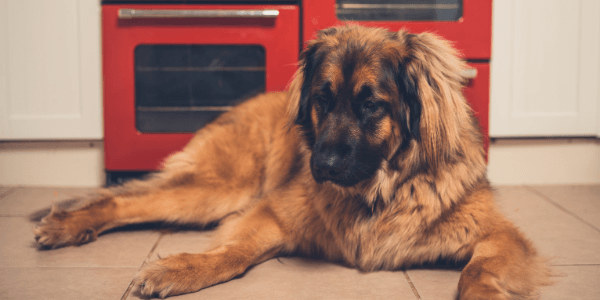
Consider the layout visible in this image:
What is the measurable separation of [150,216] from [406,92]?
1.11 m

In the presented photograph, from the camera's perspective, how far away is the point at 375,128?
1.55m

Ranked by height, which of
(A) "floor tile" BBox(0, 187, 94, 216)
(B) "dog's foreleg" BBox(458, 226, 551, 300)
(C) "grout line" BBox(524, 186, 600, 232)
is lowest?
(C) "grout line" BBox(524, 186, 600, 232)

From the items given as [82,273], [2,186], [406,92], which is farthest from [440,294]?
[2,186]

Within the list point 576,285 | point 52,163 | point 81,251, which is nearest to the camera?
point 576,285

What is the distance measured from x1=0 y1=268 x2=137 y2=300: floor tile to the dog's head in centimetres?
69

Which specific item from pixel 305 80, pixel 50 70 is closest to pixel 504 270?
pixel 305 80

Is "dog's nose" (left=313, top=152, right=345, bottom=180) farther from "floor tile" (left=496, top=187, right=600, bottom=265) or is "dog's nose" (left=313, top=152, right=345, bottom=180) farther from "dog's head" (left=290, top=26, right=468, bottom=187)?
"floor tile" (left=496, top=187, right=600, bottom=265)

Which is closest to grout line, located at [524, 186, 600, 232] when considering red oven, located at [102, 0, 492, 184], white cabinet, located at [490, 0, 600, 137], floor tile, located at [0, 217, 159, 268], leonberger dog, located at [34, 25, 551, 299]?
white cabinet, located at [490, 0, 600, 137]

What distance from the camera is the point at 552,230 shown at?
205 cm

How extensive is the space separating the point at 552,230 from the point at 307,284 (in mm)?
1107

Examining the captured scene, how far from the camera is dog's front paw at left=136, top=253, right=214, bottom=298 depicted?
1.42m

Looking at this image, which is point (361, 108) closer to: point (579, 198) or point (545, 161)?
point (579, 198)

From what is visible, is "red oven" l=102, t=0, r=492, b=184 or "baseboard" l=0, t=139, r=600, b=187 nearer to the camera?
"red oven" l=102, t=0, r=492, b=184

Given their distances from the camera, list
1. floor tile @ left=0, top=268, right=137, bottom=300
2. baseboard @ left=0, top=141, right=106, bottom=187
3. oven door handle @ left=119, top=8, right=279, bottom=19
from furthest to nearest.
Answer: baseboard @ left=0, top=141, right=106, bottom=187
oven door handle @ left=119, top=8, right=279, bottom=19
floor tile @ left=0, top=268, right=137, bottom=300
